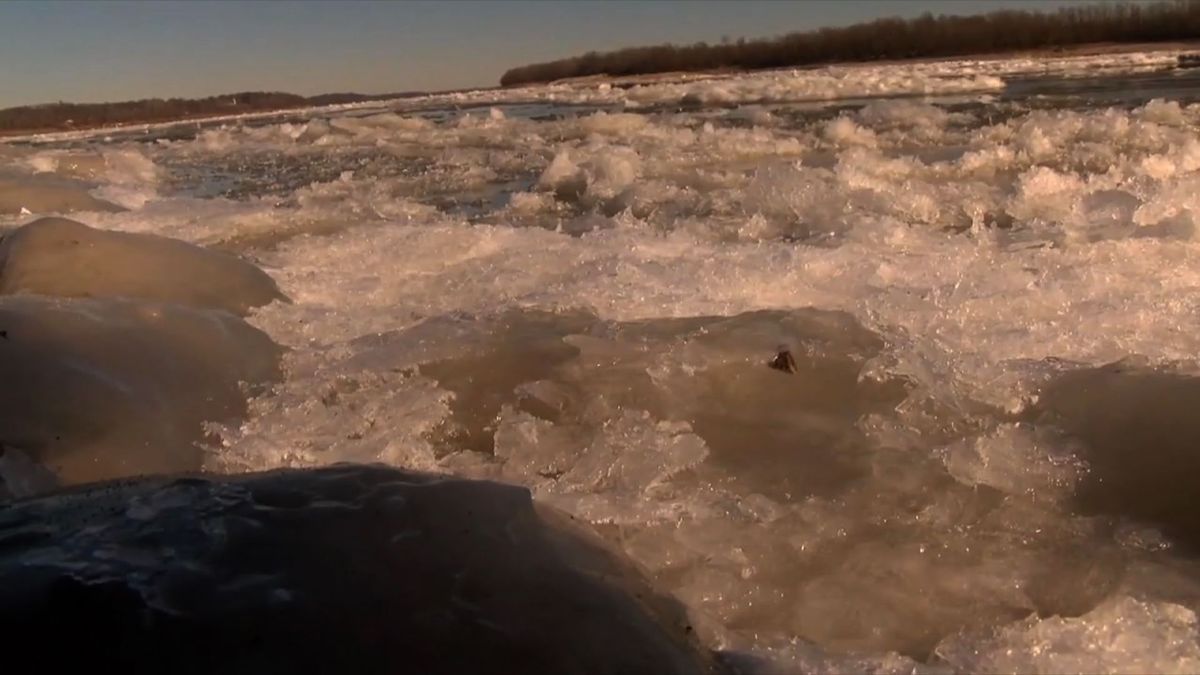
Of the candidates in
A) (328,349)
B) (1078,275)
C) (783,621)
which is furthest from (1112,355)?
(328,349)

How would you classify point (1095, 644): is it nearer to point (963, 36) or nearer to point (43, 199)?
point (43, 199)

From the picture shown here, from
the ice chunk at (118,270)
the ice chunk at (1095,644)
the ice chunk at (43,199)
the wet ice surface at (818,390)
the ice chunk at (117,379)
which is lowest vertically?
the ice chunk at (1095,644)

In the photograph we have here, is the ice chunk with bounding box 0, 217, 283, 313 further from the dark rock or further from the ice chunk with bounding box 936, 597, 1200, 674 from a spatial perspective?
the ice chunk with bounding box 936, 597, 1200, 674

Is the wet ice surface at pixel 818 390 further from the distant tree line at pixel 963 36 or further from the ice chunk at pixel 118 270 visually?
the distant tree line at pixel 963 36

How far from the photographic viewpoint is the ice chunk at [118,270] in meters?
4.09

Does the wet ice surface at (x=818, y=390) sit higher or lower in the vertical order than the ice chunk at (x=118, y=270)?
lower

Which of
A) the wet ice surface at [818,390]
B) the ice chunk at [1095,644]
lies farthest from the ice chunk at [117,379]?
the ice chunk at [1095,644]

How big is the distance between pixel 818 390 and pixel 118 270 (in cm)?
298

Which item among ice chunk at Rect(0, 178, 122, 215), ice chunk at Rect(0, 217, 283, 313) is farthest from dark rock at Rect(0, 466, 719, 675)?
ice chunk at Rect(0, 178, 122, 215)

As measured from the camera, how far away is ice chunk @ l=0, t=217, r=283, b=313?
409cm

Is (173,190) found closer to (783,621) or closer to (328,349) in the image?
(328,349)

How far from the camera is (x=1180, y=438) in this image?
284cm

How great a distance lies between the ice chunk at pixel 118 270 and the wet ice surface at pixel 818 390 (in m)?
0.29

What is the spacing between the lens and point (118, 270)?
422 centimetres
